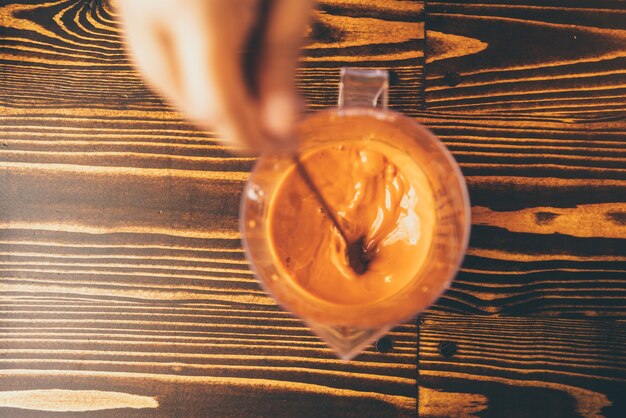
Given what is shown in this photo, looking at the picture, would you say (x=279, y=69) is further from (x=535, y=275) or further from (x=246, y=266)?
(x=535, y=275)

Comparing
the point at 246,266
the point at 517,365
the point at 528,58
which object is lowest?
the point at 517,365

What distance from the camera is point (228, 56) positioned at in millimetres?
416

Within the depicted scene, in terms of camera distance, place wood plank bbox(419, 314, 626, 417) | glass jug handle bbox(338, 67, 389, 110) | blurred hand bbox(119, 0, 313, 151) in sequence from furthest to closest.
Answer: wood plank bbox(419, 314, 626, 417)
glass jug handle bbox(338, 67, 389, 110)
blurred hand bbox(119, 0, 313, 151)

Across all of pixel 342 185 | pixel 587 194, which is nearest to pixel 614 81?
pixel 587 194

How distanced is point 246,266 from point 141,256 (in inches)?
6.2

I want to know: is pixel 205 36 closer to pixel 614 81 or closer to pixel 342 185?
pixel 342 185

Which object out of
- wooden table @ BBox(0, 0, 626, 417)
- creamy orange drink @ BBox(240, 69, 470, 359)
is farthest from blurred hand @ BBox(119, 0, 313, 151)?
wooden table @ BBox(0, 0, 626, 417)

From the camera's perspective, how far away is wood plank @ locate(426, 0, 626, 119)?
711 mm

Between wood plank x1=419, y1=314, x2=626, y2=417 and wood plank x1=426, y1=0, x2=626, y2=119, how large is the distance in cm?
31

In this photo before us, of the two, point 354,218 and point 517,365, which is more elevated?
point 354,218

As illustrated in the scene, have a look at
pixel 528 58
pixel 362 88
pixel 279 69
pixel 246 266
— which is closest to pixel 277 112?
pixel 279 69

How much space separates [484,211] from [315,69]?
0.32 m

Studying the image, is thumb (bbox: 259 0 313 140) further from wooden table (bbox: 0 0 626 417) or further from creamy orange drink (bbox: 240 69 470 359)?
wooden table (bbox: 0 0 626 417)

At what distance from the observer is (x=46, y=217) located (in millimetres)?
727
